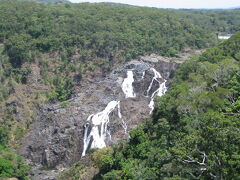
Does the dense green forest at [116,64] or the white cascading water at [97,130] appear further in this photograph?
the white cascading water at [97,130]

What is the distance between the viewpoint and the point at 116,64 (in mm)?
67625

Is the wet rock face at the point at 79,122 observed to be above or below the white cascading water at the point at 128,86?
below

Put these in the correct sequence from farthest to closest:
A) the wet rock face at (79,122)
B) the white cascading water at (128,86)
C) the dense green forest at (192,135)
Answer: the white cascading water at (128,86), the wet rock face at (79,122), the dense green forest at (192,135)

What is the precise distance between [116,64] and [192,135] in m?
48.8

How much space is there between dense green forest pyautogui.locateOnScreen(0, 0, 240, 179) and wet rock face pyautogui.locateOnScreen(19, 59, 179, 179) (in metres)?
3.41

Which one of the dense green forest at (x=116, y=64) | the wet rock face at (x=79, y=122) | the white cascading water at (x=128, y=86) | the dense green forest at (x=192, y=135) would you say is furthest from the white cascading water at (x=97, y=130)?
the dense green forest at (x=116, y=64)

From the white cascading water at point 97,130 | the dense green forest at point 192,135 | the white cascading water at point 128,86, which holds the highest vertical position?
the dense green forest at point 192,135

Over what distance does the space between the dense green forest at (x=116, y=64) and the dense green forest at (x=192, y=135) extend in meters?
0.08

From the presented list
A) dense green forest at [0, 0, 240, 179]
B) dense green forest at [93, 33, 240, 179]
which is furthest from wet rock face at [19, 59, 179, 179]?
dense green forest at [93, 33, 240, 179]

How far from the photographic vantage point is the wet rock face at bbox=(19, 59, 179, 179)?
43.3 metres

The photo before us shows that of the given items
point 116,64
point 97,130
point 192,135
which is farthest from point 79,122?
point 192,135

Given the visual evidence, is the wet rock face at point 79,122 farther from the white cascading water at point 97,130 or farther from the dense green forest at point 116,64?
the dense green forest at point 116,64

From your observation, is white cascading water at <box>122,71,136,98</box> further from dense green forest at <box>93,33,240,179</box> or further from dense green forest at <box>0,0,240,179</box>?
dense green forest at <box>93,33,240,179</box>

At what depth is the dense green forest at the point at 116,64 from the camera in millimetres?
26391
